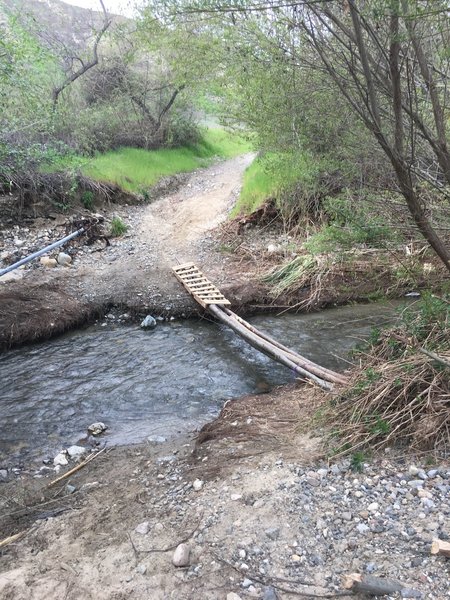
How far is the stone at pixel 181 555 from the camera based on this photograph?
Answer: 277cm

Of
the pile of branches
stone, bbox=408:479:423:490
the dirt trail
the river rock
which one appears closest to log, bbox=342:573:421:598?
stone, bbox=408:479:423:490

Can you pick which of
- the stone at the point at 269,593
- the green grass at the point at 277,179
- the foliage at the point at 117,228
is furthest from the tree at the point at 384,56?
the foliage at the point at 117,228

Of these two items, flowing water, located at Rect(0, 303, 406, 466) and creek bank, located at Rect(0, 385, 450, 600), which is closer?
creek bank, located at Rect(0, 385, 450, 600)

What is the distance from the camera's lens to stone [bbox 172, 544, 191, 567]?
109 inches

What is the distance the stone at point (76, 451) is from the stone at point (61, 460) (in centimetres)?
6

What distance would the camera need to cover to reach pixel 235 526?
3033mm

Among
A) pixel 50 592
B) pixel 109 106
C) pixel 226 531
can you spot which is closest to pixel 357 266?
pixel 226 531

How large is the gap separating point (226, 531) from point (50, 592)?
110 centimetres

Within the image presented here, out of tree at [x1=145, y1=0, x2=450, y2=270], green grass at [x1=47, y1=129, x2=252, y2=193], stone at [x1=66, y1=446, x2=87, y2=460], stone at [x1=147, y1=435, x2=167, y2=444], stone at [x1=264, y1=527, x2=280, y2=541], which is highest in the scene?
tree at [x1=145, y1=0, x2=450, y2=270]

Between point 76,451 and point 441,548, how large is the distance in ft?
11.2

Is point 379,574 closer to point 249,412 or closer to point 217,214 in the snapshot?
point 249,412

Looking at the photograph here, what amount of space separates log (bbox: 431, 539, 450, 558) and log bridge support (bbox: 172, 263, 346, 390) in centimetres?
220

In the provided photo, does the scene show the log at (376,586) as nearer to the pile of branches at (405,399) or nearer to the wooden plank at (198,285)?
the pile of branches at (405,399)

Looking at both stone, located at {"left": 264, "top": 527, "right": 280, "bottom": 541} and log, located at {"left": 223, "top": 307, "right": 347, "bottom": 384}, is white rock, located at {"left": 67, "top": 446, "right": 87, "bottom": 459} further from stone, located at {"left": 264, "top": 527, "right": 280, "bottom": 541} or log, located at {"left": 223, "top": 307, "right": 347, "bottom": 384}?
log, located at {"left": 223, "top": 307, "right": 347, "bottom": 384}
